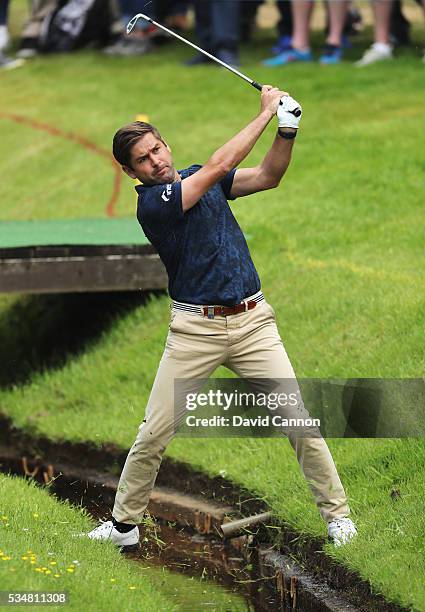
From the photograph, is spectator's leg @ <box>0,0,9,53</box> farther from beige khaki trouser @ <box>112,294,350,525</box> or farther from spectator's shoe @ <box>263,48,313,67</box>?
beige khaki trouser @ <box>112,294,350,525</box>

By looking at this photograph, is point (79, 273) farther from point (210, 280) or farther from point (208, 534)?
point (210, 280)

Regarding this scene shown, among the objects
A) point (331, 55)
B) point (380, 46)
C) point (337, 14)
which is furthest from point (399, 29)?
point (337, 14)

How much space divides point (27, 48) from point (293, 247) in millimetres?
9980

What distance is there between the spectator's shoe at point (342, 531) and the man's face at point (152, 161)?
195 cm

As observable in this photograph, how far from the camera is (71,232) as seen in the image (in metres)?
11.3

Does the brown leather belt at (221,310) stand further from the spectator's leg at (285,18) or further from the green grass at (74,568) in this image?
the spectator's leg at (285,18)

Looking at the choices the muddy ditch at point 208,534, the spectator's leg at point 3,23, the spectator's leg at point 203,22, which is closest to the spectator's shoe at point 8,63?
the spectator's leg at point 3,23

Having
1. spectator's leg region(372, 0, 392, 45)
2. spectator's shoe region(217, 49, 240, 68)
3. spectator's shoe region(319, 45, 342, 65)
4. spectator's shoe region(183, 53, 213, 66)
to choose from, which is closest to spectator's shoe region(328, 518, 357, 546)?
spectator's leg region(372, 0, 392, 45)

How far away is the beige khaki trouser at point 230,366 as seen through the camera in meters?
6.59

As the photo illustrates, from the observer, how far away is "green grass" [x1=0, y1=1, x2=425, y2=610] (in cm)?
763

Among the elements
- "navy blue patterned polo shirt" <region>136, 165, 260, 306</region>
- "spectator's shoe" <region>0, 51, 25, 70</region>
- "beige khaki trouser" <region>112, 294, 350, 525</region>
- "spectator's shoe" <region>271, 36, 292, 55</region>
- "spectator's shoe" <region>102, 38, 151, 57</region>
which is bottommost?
"spectator's shoe" <region>0, 51, 25, 70</region>

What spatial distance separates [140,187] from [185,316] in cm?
68

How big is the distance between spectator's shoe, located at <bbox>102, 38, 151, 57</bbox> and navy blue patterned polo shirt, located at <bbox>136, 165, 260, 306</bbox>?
12781mm

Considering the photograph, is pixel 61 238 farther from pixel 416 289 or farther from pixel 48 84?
pixel 48 84
